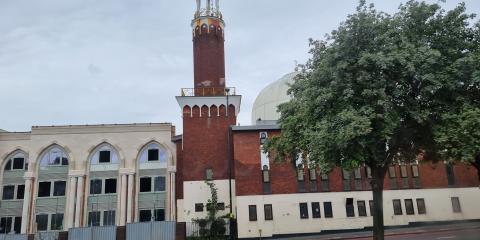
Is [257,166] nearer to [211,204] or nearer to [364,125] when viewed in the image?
[211,204]

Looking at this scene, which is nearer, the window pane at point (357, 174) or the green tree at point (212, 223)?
the green tree at point (212, 223)

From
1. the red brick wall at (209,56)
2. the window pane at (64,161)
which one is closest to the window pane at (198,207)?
the red brick wall at (209,56)

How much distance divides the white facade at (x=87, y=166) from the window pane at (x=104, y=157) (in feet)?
1.31

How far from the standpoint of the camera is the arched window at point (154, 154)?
39.2m

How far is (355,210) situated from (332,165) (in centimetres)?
1694

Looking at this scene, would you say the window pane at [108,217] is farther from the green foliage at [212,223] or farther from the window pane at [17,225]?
the green foliage at [212,223]

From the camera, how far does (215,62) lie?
36688mm

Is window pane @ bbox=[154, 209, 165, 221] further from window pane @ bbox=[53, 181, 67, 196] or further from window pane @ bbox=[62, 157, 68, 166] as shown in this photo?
window pane @ bbox=[62, 157, 68, 166]

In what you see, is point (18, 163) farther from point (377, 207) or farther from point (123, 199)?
point (377, 207)

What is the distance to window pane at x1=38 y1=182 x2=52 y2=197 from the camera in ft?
125

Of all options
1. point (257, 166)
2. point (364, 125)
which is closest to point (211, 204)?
point (257, 166)

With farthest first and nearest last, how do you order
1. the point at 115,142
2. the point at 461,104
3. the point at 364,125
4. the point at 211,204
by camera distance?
the point at 115,142
the point at 211,204
the point at 461,104
the point at 364,125

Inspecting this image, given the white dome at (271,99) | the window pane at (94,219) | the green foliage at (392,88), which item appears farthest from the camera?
the white dome at (271,99)

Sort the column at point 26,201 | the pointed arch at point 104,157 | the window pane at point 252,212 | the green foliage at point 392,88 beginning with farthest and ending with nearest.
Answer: the pointed arch at point 104,157
the column at point 26,201
the window pane at point 252,212
the green foliage at point 392,88
